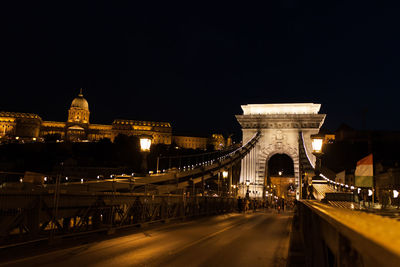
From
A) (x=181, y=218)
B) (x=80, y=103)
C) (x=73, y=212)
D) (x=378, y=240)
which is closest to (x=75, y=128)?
(x=80, y=103)

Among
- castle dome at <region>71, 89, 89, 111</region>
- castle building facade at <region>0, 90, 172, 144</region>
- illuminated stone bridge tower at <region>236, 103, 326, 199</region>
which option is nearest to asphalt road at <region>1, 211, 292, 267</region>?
illuminated stone bridge tower at <region>236, 103, 326, 199</region>

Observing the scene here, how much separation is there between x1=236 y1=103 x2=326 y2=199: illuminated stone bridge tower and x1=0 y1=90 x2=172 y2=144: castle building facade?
90.4 m

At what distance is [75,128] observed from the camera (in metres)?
136

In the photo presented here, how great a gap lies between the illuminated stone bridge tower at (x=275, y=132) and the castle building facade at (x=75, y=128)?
296 feet

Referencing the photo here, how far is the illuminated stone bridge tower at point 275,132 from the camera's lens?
44.1 metres

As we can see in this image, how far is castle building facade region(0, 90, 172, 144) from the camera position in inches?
5374

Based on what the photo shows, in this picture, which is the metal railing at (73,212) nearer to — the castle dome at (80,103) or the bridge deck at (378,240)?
the bridge deck at (378,240)

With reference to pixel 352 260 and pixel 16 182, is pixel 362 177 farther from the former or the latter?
pixel 352 260

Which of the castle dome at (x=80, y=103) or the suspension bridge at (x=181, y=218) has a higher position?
the castle dome at (x=80, y=103)

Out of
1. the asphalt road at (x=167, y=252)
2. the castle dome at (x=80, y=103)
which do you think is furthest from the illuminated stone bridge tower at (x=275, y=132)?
the castle dome at (x=80, y=103)

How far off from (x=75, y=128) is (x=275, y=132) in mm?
105928

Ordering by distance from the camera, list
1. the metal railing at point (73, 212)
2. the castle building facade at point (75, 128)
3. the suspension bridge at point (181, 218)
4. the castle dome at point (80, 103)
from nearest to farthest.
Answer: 1. the suspension bridge at point (181, 218)
2. the metal railing at point (73, 212)
3. the castle building facade at point (75, 128)
4. the castle dome at point (80, 103)

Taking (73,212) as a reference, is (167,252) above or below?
below

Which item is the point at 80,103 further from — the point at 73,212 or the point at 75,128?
the point at 73,212
